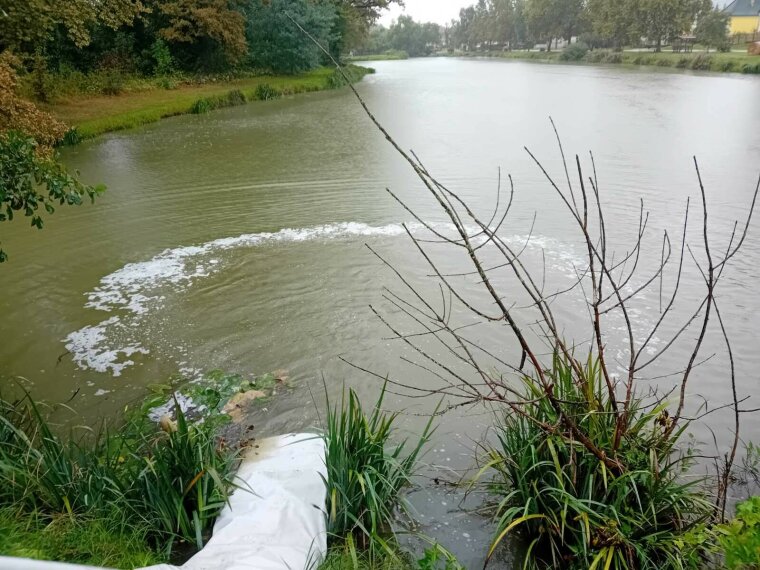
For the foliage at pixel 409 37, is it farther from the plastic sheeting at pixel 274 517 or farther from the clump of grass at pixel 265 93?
the plastic sheeting at pixel 274 517

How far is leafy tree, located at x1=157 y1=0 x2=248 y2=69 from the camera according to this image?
66.5 ft

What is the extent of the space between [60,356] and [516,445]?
360 centimetres

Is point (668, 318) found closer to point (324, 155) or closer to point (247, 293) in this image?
point (247, 293)

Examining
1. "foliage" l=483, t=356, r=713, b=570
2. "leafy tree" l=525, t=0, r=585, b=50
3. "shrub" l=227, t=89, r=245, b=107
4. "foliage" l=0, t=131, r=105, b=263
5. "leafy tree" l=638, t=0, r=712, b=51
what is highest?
"leafy tree" l=525, t=0, r=585, b=50

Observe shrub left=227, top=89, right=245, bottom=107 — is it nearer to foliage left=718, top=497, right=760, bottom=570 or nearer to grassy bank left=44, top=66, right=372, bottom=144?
grassy bank left=44, top=66, right=372, bottom=144

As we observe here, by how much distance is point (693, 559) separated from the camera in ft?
7.16

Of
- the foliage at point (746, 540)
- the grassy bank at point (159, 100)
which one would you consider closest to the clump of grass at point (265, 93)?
the grassy bank at point (159, 100)

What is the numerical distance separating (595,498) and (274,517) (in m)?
1.41

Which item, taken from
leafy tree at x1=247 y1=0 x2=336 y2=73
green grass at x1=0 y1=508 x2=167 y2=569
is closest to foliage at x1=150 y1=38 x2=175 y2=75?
leafy tree at x1=247 y1=0 x2=336 y2=73

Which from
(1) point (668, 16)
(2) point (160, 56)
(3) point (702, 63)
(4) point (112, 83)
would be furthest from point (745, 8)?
(4) point (112, 83)

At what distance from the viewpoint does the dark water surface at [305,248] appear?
4.16 meters

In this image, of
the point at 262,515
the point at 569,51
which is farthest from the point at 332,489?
the point at 569,51

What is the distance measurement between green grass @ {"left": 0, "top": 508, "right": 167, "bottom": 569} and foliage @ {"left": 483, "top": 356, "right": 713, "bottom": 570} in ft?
4.80

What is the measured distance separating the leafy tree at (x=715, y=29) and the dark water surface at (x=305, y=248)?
28399 mm
